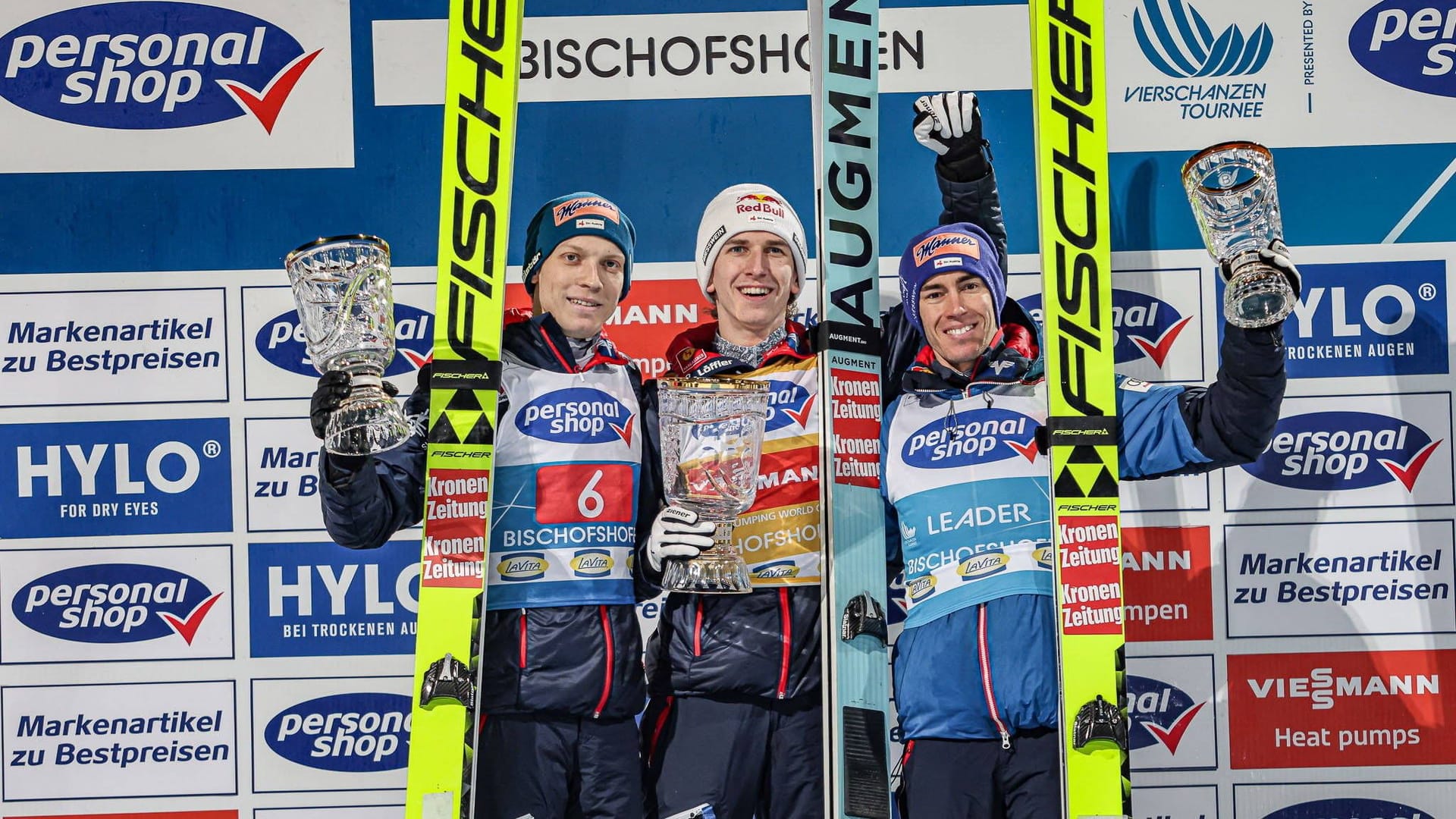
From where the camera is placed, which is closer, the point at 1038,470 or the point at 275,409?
the point at 1038,470

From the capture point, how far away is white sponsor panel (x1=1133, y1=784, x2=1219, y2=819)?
3.45m

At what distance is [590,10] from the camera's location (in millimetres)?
3447

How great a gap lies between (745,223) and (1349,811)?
2458mm

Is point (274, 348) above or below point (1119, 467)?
above

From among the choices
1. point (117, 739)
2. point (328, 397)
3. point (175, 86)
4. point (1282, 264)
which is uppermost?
point (175, 86)

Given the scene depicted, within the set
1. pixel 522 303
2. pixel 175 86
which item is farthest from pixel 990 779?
pixel 175 86

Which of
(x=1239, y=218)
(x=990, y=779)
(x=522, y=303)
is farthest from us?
(x=522, y=303)

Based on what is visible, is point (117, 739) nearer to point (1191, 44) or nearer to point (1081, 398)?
point (1081, 398)

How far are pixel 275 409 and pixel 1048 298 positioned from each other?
7.11 ft

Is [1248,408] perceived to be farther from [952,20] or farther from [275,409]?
[275,409]

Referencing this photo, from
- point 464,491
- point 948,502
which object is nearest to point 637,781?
point 464,491

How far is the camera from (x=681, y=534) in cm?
271

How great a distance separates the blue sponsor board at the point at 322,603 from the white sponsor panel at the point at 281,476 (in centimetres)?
7

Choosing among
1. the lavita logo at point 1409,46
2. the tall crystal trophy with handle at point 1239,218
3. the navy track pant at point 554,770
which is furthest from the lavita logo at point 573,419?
the lavita logo at point 1409,46
